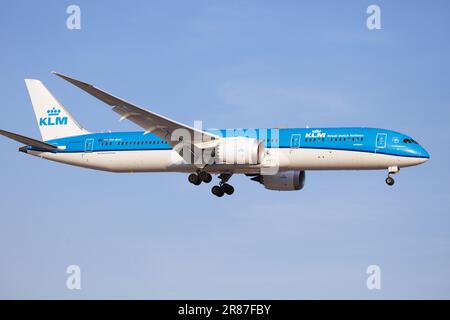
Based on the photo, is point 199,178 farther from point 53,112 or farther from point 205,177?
point 53,112

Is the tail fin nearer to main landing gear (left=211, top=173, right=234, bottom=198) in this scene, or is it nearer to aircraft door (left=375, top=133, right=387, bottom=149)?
main landing gear (left=211, top=173, right=234, bottom=198)

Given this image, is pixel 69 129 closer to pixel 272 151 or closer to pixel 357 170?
pixel 272 151

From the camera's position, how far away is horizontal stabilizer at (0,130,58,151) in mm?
56000

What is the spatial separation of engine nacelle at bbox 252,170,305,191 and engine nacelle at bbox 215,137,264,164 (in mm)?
5673

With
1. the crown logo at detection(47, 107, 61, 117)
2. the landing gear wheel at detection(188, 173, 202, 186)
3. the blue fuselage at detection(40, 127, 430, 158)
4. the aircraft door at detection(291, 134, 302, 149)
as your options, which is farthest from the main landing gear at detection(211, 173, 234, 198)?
the crown logo at detection(47, 107, 61, 117)

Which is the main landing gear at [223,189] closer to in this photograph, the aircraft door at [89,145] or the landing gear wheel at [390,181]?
the aircraft door at [89,145]

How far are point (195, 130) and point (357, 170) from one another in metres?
9.78

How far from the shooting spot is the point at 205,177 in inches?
2185

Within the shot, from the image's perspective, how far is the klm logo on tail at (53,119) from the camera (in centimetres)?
6238

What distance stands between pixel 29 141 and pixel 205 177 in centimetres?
1193

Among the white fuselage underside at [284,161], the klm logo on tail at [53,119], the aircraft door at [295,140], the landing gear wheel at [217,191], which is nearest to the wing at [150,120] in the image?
the white fuselage underside at [284,161]
